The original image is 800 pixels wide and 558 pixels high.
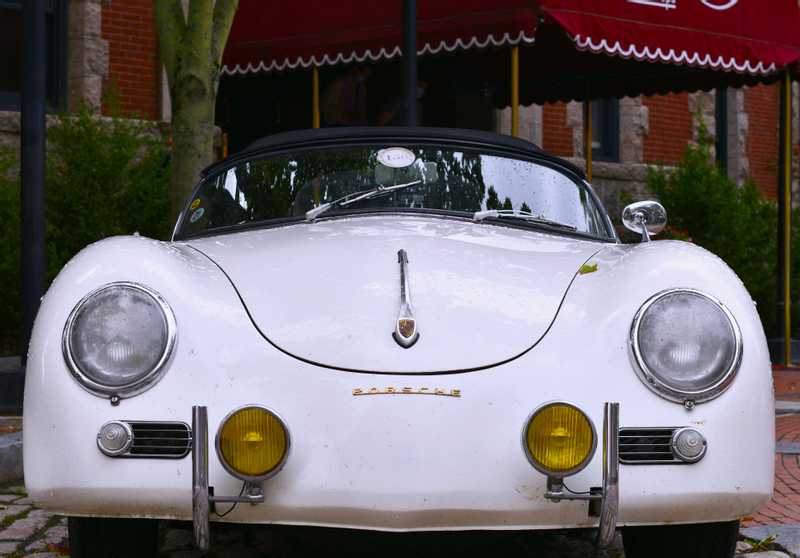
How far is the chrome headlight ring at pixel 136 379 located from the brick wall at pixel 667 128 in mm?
14317

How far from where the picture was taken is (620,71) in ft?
41.1

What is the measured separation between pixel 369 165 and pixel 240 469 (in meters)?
1.79

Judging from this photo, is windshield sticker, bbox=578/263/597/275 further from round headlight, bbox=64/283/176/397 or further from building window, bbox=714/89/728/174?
building window, bbox=714/89/728/174

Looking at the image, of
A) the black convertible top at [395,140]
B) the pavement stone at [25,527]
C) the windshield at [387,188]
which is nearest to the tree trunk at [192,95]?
the black convertible top at [395,140]

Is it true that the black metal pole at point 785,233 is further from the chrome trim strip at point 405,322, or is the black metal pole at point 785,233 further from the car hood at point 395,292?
the chrome trim strip at point 405,322

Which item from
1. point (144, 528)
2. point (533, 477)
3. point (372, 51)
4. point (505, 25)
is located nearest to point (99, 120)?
point (372, 51)

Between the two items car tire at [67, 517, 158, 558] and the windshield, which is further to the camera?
the windshield

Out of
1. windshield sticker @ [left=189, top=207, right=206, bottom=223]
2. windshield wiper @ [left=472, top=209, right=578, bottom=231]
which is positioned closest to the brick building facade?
windshield sticker @ [left=189, top=207, right=206, bottom=223]

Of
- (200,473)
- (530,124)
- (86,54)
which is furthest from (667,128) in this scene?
(200,473)

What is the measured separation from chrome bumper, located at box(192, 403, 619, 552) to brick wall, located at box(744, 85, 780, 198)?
16.6m

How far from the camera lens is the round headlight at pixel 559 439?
117 inches

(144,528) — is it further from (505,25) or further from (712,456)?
(505,25)

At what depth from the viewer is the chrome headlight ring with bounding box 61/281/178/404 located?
10.1 ft

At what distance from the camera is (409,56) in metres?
8.25
